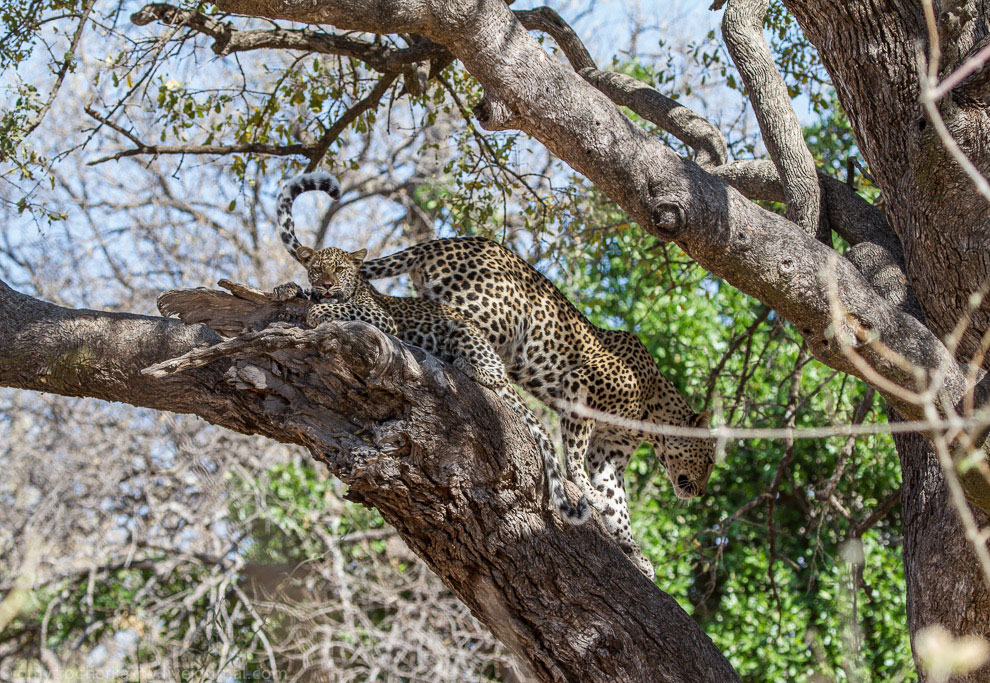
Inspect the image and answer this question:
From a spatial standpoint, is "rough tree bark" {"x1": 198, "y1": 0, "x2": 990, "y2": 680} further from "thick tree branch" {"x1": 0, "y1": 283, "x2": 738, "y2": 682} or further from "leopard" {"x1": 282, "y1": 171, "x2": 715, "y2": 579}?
"leopard" {"x1": 282, "y1": 171, "x2": 715, "y2": 579}

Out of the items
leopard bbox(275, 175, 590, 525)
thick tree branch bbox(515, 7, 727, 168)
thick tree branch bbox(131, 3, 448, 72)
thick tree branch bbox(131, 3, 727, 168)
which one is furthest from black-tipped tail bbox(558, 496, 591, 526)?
thick tree branch bbox(131, 3, 448, 72)

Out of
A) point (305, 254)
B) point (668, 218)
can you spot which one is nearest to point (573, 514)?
point (668, 218)

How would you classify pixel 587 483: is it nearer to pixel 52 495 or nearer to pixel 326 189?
pixel 326 189

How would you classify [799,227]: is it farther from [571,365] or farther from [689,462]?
[689,462]

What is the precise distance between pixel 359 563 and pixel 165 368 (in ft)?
23.1

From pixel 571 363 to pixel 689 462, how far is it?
128 centimetres

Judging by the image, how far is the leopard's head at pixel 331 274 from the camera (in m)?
5.12

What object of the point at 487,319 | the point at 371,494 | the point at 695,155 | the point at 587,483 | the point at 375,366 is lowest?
the point at 371,494

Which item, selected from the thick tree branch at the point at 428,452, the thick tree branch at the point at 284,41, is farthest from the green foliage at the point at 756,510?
the thick tree branch at the point at 428,452

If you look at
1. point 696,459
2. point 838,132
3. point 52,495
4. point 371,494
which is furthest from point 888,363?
point 52,495

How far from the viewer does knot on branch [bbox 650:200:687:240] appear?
379 cm

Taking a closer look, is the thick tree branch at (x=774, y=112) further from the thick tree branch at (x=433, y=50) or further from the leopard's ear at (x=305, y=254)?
the leopard's ear at (x=305, y=254)

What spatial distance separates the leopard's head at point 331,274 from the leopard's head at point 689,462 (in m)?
2.71

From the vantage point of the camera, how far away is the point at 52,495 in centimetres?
1012
